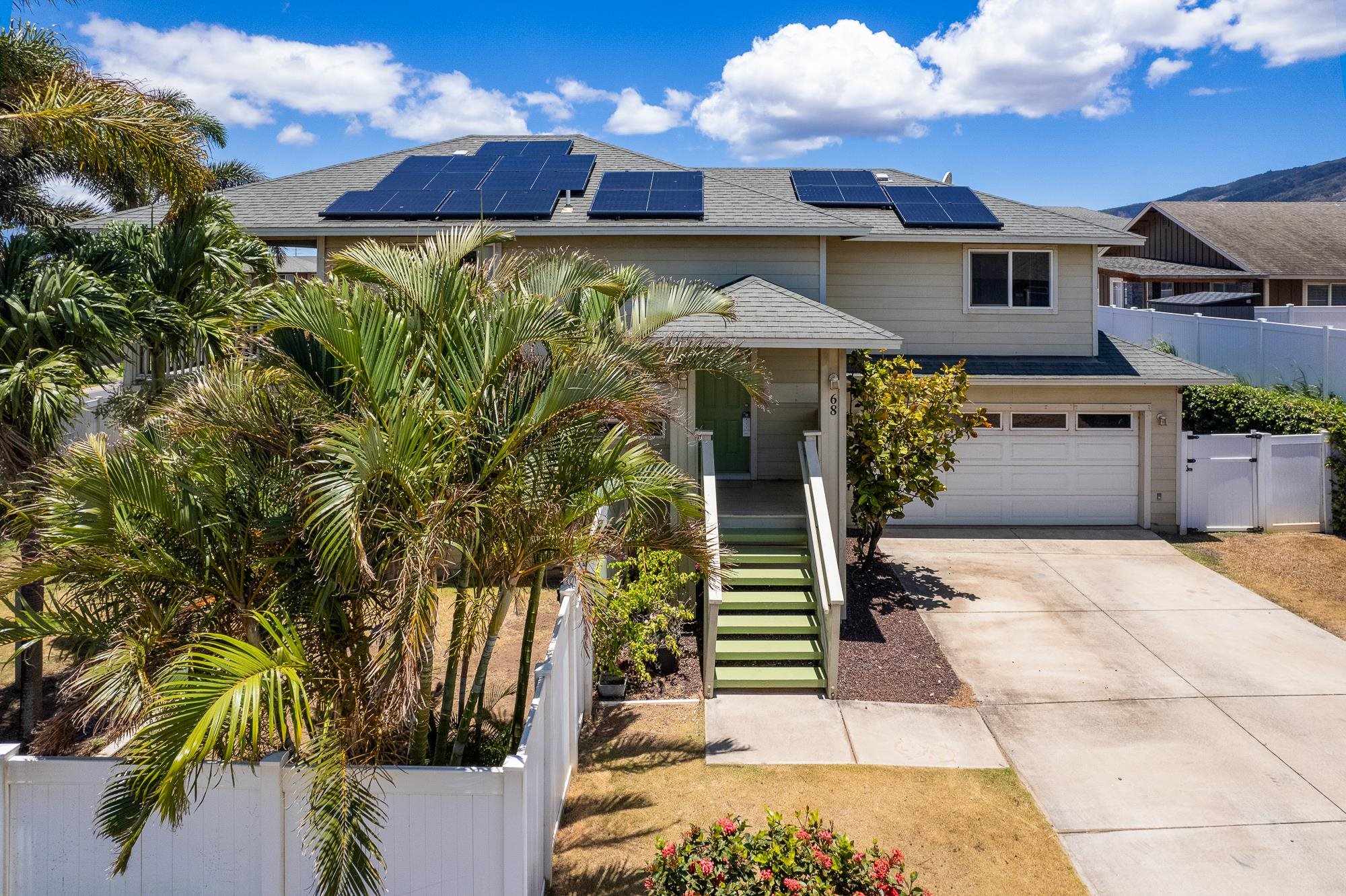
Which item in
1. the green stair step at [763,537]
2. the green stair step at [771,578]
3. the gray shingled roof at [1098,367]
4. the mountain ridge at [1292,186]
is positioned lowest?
the green stair step at [771,578]

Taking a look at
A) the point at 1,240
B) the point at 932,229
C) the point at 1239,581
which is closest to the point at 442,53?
the point at 932,229

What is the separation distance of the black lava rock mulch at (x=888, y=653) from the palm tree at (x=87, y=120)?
7.76 meters

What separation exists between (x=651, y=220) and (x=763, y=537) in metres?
5.33

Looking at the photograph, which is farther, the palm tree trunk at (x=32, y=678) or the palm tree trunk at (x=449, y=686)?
the palm tree trunk at (x=32, y=678)

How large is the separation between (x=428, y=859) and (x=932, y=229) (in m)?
13.5

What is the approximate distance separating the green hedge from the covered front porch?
8.05 meters

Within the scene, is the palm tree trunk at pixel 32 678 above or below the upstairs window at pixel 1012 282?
below

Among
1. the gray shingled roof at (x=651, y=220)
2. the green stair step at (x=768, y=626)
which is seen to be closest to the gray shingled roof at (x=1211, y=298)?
the gray shingled roof at (x=651, y=220)

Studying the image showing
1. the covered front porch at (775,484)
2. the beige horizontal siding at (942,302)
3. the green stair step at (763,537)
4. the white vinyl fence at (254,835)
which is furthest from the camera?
the beige horizontal siding at (942,302)

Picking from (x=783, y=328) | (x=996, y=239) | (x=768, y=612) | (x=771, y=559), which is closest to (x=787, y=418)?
(x=783, y=328)

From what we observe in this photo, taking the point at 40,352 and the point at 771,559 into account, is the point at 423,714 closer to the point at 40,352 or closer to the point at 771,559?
the point at 40,352

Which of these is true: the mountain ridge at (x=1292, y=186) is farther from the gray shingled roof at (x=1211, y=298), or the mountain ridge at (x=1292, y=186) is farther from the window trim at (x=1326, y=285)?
the window trim at (x=1326, y=285)

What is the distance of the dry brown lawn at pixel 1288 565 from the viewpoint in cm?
1153

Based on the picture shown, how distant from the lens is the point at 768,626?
32.2 feet
